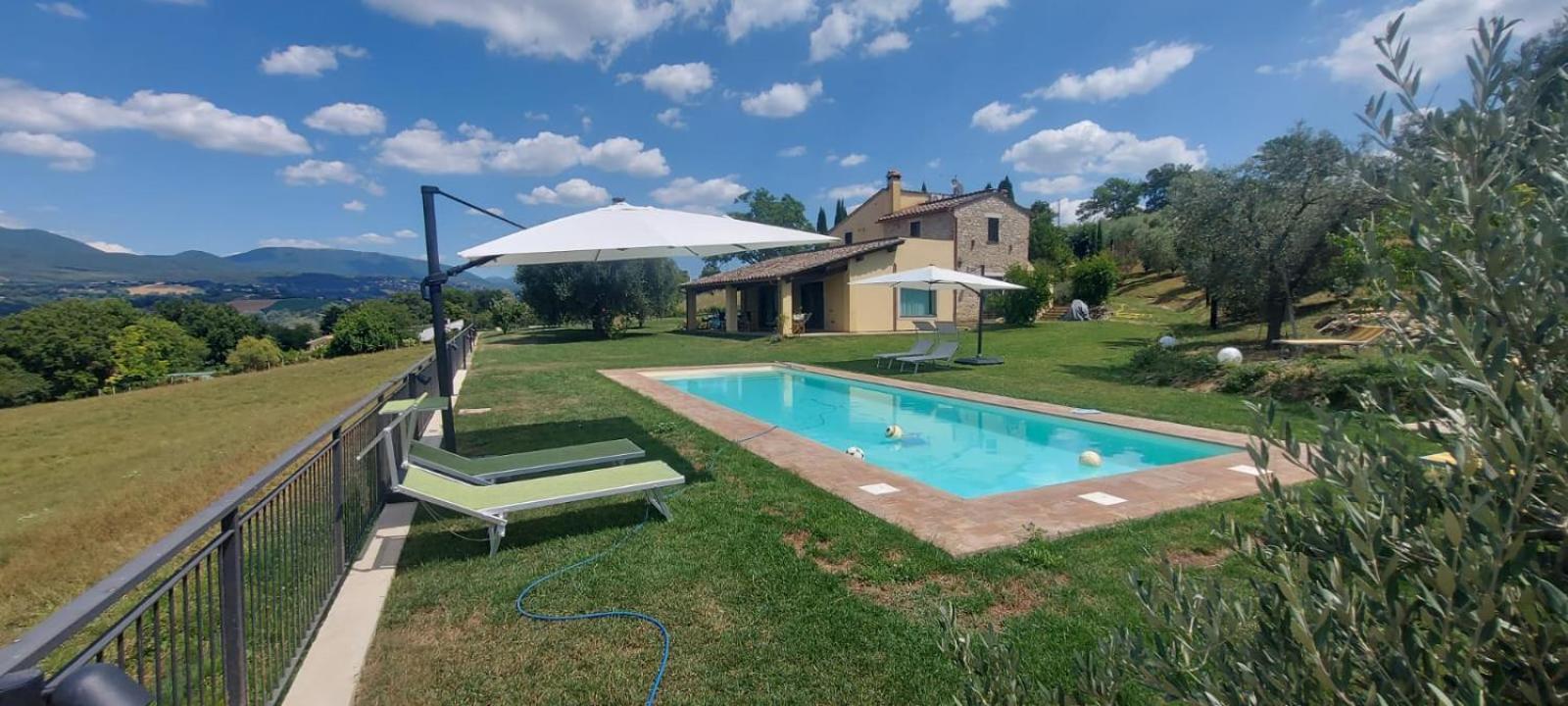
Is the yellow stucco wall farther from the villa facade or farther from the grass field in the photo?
the grass field

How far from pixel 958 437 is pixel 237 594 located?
8.77 meters

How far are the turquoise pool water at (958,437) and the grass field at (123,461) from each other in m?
7.52

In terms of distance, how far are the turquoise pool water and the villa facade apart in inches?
494

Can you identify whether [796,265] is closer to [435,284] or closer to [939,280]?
[939,280]

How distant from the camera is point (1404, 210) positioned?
1238 millimetres

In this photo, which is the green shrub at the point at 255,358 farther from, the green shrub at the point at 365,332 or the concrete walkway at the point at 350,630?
the concrete walkway at the point at 350,630

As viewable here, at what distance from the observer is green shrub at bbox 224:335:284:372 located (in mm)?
36875

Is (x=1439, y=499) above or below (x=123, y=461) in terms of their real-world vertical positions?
above

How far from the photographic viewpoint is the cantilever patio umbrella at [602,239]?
604 centimetres

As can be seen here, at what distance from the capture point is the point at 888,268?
27562mm

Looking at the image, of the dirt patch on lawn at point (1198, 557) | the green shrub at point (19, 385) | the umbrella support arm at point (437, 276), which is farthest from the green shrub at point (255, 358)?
the dirt patch on lawn at point (1198, 557)

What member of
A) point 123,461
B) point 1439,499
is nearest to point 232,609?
point 1439,499

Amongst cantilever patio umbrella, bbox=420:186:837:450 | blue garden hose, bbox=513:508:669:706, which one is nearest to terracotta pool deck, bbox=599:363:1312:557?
blue garden hose, bbox=513:508:669:706

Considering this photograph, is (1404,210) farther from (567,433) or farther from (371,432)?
(567,433)
